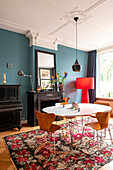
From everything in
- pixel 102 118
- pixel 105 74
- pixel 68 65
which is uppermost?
pixel 68 65

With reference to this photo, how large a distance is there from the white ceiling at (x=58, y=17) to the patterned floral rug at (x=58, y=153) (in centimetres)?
263

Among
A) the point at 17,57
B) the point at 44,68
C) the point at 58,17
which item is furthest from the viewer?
the point at 44,68

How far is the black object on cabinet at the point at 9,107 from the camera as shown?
129 inches

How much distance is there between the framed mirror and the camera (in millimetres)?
4176

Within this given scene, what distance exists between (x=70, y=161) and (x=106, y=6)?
3.18 m

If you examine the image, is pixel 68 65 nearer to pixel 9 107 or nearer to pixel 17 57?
pixel 17 57

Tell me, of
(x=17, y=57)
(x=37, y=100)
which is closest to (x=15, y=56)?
(x=17, y=57)

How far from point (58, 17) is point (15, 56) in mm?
1756

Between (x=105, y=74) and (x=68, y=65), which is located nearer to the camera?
(x=68, y=65)

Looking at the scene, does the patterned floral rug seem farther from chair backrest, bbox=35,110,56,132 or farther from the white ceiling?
the white ceiling

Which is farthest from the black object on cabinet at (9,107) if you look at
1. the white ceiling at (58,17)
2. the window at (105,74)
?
the window at (105,74)

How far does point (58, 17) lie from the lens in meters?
3.20

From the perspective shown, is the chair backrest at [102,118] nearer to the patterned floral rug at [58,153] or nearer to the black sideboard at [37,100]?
the patterned floral rug at [58,153]

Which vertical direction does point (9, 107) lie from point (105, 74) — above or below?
below
